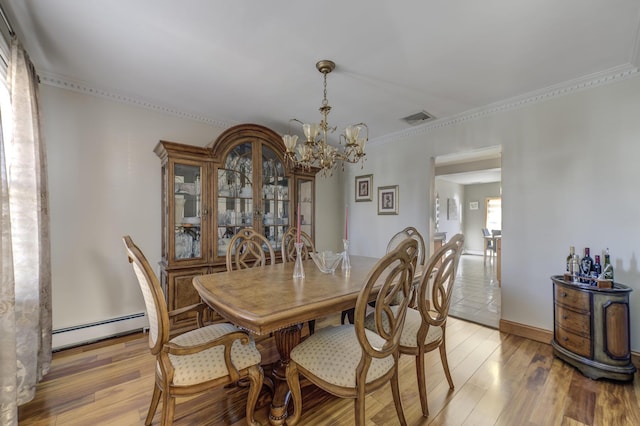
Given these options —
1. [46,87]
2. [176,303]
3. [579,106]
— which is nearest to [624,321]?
[579,106]

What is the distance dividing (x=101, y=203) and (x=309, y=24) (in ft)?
8.16

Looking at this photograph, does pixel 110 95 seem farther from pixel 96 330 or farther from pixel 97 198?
pixel 96 330

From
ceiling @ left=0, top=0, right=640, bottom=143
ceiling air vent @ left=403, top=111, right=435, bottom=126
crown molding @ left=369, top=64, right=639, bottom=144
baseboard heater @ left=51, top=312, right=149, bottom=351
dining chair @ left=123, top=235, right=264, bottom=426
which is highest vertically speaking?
ceiling @ left=0, top=0, right=640, bottom=143

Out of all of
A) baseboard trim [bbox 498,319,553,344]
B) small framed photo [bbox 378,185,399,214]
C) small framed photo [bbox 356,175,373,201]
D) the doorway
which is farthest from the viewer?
small framed photo [bbox 356,175,373,201]

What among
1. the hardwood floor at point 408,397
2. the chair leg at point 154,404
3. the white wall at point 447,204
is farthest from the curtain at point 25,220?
the white wall at point 447,204

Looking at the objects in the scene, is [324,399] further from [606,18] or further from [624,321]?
[606,18]

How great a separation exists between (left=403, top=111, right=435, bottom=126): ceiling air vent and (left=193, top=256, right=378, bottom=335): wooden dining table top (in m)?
2.13

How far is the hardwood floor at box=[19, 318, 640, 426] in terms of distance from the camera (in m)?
1.57

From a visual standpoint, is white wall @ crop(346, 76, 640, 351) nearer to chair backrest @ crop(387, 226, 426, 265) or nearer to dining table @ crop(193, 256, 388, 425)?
chair backrest @ crop(387, 226, 426, 265)

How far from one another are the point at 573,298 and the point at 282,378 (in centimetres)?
235

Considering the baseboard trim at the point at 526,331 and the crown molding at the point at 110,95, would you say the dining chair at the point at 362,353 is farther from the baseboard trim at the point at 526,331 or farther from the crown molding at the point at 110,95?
the crown molding at the point at 110,95

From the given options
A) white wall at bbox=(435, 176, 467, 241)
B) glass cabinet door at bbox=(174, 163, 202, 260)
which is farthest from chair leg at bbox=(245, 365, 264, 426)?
white wall at bbox=(435, 176, 467, 241)

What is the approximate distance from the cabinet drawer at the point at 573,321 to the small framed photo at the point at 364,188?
2562mm

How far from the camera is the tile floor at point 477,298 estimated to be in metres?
3.19
